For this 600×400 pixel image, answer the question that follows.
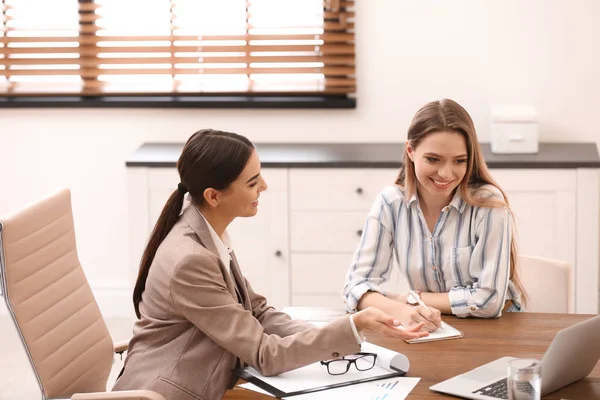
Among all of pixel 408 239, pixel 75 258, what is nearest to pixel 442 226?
pixel 408 239

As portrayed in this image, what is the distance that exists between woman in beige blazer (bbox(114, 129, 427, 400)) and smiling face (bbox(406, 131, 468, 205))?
1.66ft

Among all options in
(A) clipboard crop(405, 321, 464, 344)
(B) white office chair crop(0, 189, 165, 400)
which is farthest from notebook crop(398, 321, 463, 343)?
(B) white office chair crop(0, 189, 165, 400)

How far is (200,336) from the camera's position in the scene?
2.03 meters

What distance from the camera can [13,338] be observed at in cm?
425

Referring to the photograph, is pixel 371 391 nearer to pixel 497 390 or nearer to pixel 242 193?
pixel 497 390

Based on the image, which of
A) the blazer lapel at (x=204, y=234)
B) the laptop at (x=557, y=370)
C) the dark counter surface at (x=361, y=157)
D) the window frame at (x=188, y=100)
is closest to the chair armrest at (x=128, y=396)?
the blazer lapel at (x=204, y=234)

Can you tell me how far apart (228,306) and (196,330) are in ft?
0.34

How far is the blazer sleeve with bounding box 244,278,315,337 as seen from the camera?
218 cm

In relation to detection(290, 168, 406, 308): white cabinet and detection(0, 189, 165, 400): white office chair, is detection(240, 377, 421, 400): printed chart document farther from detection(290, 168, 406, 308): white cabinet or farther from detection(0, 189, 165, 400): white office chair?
detection(290, 168, 406, 308): white cabinet

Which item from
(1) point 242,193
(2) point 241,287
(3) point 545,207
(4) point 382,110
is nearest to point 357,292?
(2) point 241,287

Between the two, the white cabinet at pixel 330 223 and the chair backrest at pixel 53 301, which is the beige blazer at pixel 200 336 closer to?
the chair backrest at pixel 53 301

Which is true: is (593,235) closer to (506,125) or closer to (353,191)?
(506,125)

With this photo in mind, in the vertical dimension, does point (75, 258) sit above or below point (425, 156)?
below

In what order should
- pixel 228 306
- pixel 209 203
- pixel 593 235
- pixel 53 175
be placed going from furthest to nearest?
pixel 53 175 < pixel 593 235 < pixel 209 203 < pixel 228 306
